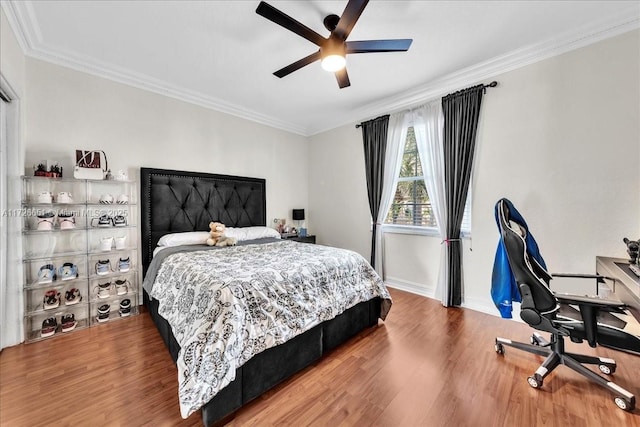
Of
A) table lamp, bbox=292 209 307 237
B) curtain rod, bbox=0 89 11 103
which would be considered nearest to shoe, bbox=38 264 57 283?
curtain rod, bbox=0 89 11 103

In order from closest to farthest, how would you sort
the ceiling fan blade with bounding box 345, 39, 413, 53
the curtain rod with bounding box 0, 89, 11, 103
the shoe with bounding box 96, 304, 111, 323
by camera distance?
1. the ceiling fan blade with bounding box 345, 39, 413, 53
2. the curtain rod with bounding box 0, 89, 11, 103
3. the shoe with bounding box 96, 304, 111, 323

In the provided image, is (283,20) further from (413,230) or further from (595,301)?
(413,230)

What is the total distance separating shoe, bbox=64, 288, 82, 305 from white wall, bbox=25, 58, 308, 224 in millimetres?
1153

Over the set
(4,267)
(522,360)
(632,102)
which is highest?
(632,102)

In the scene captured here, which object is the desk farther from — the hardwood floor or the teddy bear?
the teddy bear

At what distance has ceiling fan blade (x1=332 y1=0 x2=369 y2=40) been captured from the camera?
1479 mm

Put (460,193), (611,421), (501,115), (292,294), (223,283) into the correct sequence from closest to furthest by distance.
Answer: (611,421), (223,283), (292,294), (501,115), (460,193)

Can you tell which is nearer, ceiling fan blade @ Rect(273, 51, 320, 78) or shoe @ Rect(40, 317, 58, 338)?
ceiling fan blade @ Rect(273, 51, 320, 78)

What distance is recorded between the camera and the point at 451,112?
2.86m

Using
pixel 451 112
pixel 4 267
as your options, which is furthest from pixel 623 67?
pixel 4 267

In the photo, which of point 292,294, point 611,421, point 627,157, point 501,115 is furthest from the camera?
point 501,115

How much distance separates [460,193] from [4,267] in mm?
4213

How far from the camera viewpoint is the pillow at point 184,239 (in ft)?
9.02

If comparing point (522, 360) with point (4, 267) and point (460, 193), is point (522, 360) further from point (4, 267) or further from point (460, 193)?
point (4, 267)
